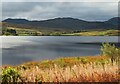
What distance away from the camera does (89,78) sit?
8477mm

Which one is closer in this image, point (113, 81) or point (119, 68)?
point (113, 81)

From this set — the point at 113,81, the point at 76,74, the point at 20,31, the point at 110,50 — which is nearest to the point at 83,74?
the point at 76,74

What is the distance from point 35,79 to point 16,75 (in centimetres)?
86

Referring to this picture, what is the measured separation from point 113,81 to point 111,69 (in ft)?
1.71

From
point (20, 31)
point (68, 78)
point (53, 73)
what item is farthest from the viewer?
point (20, 31)

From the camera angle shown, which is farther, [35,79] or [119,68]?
[119,68]

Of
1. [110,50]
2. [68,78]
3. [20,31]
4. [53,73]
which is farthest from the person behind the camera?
[20,31]

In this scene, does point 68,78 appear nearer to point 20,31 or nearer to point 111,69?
point 111,69

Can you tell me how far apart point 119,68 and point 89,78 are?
1.28 m

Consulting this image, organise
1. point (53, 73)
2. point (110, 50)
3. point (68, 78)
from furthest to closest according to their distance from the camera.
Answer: point (110, 50)
point (53, 73)
point (68, 78)

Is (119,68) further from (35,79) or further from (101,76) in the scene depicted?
(35,79)

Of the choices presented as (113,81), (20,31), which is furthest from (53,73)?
(20,31)

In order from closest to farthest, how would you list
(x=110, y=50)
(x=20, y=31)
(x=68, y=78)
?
1. (x=68, y=78)
2. (x=110, y=50)
3. (x=20, y=31)

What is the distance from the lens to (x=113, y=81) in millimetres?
8492
